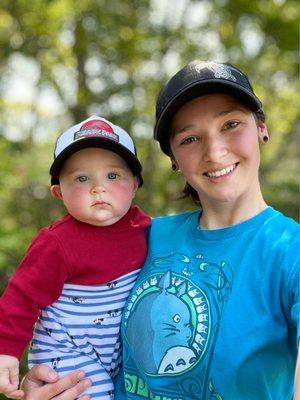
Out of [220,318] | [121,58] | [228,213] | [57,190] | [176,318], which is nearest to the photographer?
[220,318]

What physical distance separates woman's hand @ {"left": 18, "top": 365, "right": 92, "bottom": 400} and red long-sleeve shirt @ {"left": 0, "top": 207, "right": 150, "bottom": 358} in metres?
0.10

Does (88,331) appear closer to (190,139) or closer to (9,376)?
(9,376)

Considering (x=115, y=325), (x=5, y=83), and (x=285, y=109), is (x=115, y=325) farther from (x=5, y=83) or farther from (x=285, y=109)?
(x=285, y=109)

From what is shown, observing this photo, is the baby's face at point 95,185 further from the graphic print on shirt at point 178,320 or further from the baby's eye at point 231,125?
the baby's eye at point 231,125

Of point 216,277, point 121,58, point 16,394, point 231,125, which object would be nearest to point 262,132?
point 231,125

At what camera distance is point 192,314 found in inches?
66.9

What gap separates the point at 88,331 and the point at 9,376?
28 centimetres

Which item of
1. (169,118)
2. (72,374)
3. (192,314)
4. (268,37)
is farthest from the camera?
(268,37)

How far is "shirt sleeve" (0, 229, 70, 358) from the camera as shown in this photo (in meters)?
1.92

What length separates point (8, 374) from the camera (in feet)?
6.19

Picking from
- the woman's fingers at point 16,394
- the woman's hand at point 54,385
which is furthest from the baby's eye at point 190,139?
the woman's fingers at point 16,394

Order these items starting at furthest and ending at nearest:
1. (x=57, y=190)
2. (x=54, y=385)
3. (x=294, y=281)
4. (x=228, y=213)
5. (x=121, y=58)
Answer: (x=121, y=58) → (x=57, y=190) → (x=54, y=385) → (x=228, y=213) → (x=294, y=281)

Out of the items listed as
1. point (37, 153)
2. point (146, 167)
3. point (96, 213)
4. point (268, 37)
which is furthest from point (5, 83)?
point (96, 213)

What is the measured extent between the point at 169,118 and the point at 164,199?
792cm
